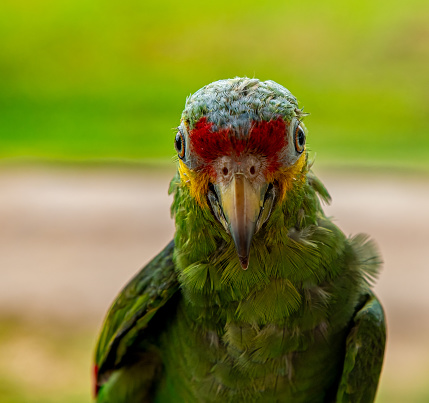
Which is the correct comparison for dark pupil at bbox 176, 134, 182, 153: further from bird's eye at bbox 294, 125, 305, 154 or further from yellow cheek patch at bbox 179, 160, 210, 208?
bird's eye at bbox 294, 125, 305, 154

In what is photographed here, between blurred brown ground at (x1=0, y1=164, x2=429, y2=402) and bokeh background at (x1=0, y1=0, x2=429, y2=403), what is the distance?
15 millimetres

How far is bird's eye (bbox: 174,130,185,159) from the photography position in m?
1.23

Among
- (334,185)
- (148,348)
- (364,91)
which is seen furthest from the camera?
(364,91)

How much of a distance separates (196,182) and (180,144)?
3.5 inches

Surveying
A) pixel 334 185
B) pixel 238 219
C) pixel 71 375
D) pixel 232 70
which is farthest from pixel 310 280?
pixel 232 70

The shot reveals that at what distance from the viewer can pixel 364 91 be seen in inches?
199

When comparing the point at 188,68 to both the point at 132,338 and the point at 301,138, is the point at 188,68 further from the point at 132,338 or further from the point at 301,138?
the point at 301,138

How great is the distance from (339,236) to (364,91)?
3.87m

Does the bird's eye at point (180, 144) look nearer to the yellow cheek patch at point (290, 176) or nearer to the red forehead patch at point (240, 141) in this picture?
the red forehead patch at point (240, 141)

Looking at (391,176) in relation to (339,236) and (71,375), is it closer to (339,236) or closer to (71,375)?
(71,375)

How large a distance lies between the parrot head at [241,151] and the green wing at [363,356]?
1.42ft

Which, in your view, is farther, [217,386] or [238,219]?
[217,386]

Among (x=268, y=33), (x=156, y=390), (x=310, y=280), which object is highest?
(x=268, y=33)

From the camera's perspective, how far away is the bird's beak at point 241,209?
3.68ft
